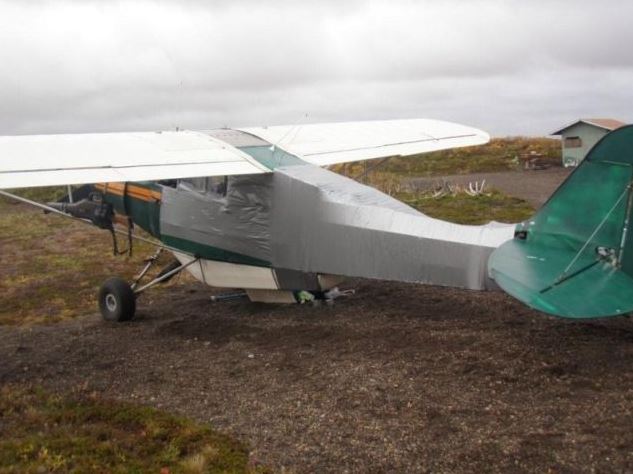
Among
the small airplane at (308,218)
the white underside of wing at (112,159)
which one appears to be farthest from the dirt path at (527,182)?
the white underside of wing at (112,159)

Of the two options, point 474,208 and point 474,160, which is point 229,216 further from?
point 474,160

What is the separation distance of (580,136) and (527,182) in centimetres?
625

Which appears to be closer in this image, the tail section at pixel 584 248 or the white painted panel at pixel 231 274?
the tail section at pixel 584 248

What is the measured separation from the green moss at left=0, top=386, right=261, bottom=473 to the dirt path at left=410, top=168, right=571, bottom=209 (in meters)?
14.5

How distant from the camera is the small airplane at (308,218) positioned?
476cm

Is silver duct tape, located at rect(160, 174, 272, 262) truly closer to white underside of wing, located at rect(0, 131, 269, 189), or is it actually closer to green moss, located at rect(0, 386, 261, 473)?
white underside of wing, located at rect(0, 131, 269, 189)

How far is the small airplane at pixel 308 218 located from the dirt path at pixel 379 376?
697 millimetres

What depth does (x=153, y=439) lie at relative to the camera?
4613 millimetres

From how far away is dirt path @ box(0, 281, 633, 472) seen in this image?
408 centimetres

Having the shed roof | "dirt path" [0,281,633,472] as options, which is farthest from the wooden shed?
"dirt path" [0,281,633,472]

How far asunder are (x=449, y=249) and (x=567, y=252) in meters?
1.15

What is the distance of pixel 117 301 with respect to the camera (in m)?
8.23

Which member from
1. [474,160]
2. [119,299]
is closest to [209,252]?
[119,299]

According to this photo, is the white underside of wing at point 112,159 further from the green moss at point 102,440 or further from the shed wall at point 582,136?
the shed wall at point 582,136
